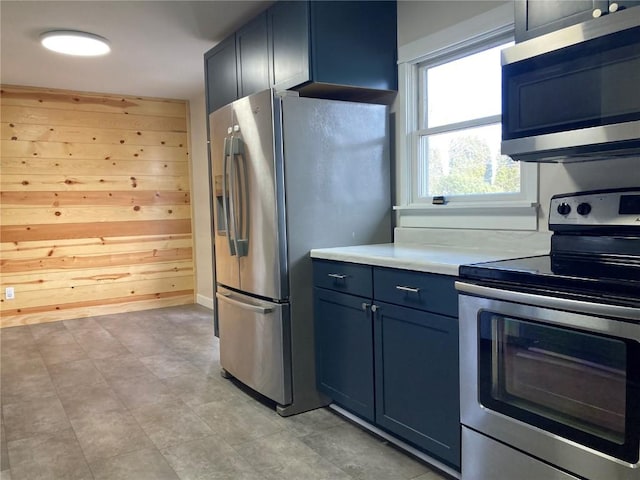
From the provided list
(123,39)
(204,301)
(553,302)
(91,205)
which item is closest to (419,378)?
(553,302)

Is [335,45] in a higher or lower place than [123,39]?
lower

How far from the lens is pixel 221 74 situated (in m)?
3.73

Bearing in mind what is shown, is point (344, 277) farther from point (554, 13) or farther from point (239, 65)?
point (239, 65)

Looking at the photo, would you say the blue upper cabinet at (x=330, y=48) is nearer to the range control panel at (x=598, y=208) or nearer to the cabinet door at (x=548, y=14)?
the cabinet door at (x=548, y=14)

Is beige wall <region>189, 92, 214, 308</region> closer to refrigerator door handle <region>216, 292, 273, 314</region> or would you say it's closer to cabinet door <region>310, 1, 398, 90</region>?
refrigerator door handle <region>216, 292, 273, 314</region>

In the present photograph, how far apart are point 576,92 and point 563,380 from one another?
93 cm

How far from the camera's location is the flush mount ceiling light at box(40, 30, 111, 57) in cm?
339

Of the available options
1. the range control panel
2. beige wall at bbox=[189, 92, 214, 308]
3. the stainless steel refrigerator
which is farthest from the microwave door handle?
beige wall at bbox=[189, 92, 214, 308]

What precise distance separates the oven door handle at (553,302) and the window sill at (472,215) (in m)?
0.72

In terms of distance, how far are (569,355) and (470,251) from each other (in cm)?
93

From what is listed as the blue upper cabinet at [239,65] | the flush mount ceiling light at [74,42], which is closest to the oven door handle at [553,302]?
the blue upper cabinet at [239,65]

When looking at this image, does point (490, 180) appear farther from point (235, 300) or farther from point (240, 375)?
point (240, 375)

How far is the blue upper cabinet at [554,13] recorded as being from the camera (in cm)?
161

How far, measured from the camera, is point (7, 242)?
15.9 ft
